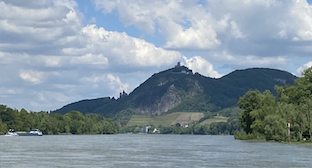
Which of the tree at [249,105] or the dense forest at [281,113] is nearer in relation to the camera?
the dense forest at [281,113]

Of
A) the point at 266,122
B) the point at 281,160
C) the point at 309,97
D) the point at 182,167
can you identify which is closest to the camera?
the point at 182,167

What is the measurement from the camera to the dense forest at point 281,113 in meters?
121

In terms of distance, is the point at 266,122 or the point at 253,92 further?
the point at 253,92

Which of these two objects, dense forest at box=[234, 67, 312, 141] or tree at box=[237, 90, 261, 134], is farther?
tree at box=[237, 90, 261, 134]

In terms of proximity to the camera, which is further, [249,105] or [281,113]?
[249,105]

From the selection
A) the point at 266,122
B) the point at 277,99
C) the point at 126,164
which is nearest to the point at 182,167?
the point at 126,164

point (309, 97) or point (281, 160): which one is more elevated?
point (309, 97)

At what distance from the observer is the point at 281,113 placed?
4973 inches

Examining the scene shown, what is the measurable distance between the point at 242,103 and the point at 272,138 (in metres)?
26.8

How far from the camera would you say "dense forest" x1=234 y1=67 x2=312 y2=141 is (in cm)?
12106

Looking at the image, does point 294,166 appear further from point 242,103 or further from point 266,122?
point 242,103

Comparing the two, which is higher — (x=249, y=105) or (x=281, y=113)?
(x=249, y=105)

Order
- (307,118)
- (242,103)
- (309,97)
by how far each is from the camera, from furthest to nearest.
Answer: (242,103)
(309,97)
(307,118)

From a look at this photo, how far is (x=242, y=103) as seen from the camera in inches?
6289
